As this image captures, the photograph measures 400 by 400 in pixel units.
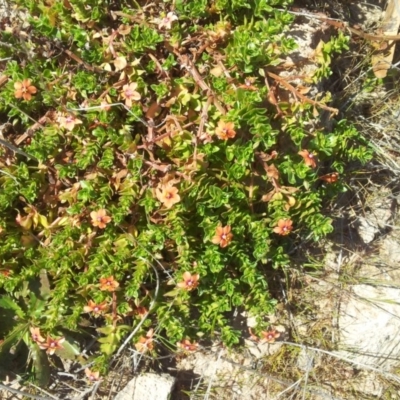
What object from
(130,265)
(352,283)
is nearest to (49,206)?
(130,265)

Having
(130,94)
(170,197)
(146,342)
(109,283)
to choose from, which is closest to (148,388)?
(146,342)

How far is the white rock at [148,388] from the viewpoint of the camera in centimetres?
379

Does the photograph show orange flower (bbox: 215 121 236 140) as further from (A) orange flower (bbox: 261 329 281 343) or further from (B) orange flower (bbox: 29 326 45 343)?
(B) orange flower (bbox: 29 326 45 343)

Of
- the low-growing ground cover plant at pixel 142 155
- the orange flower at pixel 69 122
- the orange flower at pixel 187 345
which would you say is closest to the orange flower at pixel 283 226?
the low-growing ground cover plant at pixel 142 155

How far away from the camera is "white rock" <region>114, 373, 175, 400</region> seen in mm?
3791

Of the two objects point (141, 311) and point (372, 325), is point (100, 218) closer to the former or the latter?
point (141, 311)

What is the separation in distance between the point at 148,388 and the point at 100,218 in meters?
1.25

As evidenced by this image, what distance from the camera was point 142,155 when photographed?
326 cm

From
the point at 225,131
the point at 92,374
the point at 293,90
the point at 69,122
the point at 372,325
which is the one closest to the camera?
the point at 225,131

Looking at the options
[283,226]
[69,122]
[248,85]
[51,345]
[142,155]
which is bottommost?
[51,345]

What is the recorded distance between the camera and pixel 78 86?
10.6ft

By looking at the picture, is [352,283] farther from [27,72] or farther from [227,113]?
[27,72]

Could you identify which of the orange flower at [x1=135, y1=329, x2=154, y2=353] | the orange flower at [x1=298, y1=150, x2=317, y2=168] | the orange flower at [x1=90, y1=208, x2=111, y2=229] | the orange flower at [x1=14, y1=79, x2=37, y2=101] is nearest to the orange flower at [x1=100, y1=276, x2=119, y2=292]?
the orange flower at [x1=90, y1=208, x2=111, y2=229]

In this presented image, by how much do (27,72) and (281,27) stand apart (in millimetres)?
1365
